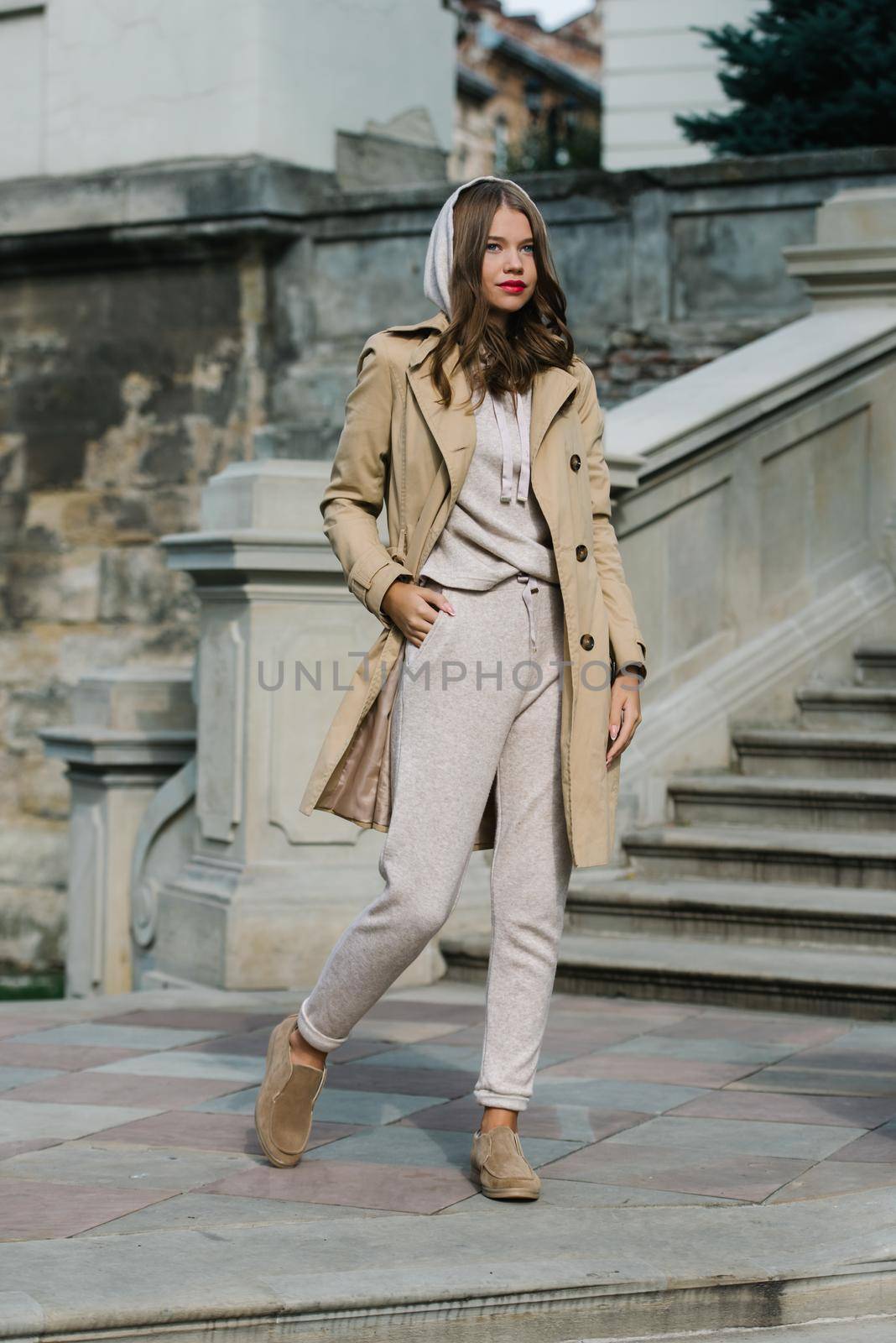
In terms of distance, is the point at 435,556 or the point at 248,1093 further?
the point at 248,1093

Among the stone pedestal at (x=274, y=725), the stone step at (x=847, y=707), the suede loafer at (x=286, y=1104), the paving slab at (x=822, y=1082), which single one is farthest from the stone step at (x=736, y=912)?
the suede loafer at (x=286, y=1104)

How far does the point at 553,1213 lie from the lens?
12.0ft

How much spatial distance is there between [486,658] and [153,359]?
7375 mm

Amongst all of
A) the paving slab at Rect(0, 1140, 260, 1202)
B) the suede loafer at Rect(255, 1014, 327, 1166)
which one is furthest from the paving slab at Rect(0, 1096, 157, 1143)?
Answer: the suede loafer at Rect(255, 1014, 327, 1166)

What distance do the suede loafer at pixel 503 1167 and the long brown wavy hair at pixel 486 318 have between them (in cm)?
137

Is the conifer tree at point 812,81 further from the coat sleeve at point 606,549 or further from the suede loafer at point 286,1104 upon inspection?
the suede loafer at point 286,1104

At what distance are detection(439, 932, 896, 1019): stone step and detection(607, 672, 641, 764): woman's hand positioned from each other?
204 centimetres

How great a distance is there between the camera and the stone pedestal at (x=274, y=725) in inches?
246

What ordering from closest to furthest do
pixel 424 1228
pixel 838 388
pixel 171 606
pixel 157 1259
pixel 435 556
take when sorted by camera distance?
1. pixel 157 1259
2. pixel 424 1228
3. pixel 435 556
4. pixel 838 388
5. pixel 171 606

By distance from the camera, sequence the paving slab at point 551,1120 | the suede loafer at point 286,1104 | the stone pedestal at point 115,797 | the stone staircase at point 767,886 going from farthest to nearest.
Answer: the stone pedestal at point 115,797 < the stone staircase at point 767,886 < the paving slab at point 551,1120 < the suede loafer at point 286,1104

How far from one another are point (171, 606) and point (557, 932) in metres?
7.00

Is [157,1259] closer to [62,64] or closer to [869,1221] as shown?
[869,1221]

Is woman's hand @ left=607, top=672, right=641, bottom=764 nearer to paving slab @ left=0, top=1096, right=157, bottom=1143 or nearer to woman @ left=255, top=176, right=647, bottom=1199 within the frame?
woman @ left=255, top=176, right=647, bottom=1199

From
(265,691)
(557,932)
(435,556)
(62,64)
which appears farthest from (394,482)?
(62,64)
